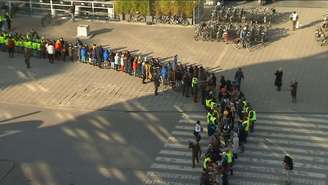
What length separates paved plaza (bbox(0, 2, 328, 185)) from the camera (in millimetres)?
26453

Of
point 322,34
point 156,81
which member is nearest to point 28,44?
point 156,81

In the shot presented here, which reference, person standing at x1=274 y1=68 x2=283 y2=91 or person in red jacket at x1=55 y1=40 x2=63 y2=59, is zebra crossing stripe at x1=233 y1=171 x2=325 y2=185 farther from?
person in red jacket at x1=55 y1=40 x2=63 y2=59

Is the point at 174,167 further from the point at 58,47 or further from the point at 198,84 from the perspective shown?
the point at 58,47

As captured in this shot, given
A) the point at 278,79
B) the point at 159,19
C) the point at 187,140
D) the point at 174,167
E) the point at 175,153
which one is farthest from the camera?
the point at 159,19

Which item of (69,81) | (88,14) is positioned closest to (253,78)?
(69,81)

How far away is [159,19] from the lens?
4494 centimetres

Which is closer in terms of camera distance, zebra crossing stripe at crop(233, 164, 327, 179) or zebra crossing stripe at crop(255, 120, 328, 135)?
zebra crossing stripe at crop(233, 164, 327, 179)

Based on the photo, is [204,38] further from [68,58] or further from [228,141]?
[228,141]

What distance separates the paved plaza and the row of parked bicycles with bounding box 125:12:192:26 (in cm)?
150

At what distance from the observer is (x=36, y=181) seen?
26.0 m

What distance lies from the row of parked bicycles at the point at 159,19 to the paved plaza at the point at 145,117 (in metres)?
1.50

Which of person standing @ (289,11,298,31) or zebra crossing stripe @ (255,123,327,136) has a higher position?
person standing @ (289,11,298,31)

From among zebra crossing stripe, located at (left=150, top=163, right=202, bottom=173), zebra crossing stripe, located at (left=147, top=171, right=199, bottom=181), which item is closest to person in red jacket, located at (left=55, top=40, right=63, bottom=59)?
zebra crossing stripe, located at (left=150, top=163, right=202, bottom=173)

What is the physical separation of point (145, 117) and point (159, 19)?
48.6ft
